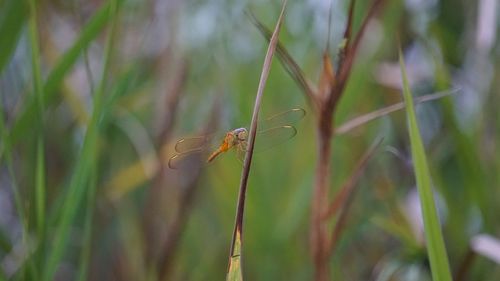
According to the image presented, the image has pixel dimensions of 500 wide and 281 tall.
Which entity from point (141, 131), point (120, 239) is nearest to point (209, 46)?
point (141, 131)

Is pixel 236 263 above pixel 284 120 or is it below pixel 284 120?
below

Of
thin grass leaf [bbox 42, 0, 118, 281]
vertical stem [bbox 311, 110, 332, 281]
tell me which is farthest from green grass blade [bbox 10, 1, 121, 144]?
vertical stem [bbox 311, 110, 332, 281]

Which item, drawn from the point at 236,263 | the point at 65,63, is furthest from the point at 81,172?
the point at 236,263

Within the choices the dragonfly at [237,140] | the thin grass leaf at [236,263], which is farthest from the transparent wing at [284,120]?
the thin grass leaf at [236,263]

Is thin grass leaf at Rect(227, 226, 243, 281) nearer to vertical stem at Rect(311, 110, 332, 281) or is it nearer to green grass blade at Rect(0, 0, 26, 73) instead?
vertical stem at Rect(311, 110, 332, 281)

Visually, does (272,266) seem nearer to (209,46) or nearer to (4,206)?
(209,46)

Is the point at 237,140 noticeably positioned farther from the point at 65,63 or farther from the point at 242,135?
the point at 65,63
